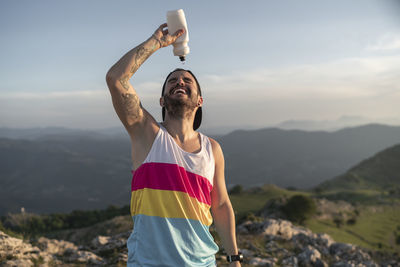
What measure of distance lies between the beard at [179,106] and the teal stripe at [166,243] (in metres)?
1.13

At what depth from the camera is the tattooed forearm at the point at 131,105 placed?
2863 mm

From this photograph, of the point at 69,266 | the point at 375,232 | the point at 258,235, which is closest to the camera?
the point at 69,266

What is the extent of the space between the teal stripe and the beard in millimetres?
1134

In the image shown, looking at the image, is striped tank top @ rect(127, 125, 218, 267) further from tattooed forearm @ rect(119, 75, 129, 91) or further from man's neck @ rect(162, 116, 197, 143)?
tattooed forearm @ rect(119, 75, 129, 91)

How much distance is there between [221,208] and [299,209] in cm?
2990

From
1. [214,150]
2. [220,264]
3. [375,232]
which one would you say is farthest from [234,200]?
[214,150]

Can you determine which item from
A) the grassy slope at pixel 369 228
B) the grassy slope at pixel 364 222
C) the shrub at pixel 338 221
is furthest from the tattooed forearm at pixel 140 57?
the shrub at pixel 338 221

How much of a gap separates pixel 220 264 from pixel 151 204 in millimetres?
6401

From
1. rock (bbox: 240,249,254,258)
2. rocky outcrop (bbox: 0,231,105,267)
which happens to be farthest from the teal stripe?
rock (bbox: 240,249,254,258)

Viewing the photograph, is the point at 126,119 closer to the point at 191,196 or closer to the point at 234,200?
the point at 191,196

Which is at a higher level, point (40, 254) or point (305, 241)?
point (40, 254)

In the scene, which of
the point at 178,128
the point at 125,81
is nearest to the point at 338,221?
the point at 178,128

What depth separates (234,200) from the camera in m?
44.8

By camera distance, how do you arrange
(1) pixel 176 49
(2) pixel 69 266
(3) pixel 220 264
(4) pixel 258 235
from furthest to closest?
(4) pixel 258 235, (3) pixel 220 264, (2) pixel 69 266, (1) pixel 176 49
